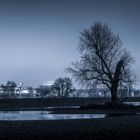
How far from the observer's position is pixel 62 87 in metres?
146

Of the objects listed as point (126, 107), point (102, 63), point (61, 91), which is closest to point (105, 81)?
point (102, 63)

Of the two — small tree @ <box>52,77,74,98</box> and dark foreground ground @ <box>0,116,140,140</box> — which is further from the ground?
small tree @ <box>52,77,74,98</box>

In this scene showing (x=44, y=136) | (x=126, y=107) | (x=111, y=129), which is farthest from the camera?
(x=126, y=107)

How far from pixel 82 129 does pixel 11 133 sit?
3891mm

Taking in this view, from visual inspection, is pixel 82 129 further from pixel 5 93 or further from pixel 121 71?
pixel 5 93

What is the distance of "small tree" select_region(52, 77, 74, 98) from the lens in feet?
469

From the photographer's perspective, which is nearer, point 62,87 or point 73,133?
point 73,133

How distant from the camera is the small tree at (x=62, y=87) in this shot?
469 ft

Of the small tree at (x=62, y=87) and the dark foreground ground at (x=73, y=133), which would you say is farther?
the small tree at (x=62, y=87)

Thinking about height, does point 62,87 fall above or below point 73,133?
above

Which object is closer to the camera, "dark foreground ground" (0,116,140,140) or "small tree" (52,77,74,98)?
"dark foreground ground" (0,116,140,140)

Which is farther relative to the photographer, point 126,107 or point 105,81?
point 105,81

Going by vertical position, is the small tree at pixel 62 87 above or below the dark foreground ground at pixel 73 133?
above

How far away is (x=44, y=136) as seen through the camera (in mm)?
19891
